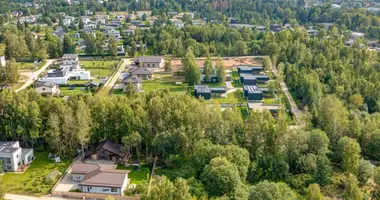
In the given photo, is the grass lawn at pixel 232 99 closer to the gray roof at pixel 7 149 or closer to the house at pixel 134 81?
the house at pixel 134 81

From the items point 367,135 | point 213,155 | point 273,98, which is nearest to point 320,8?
point 273,98

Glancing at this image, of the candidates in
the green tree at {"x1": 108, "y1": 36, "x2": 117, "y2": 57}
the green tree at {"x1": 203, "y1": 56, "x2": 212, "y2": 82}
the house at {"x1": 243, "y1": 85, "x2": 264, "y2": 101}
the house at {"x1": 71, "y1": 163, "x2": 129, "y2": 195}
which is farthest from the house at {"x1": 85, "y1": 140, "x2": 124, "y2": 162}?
the green tree at {"x1": 108, "y1": 36, "x2": 117, "y2": 57}

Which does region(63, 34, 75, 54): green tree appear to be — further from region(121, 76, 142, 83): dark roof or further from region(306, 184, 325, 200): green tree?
region(306, 184, 325, 200): green tree

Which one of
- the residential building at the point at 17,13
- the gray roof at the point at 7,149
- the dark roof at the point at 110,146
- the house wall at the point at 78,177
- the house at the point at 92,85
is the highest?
the residential building at the point at 17,13

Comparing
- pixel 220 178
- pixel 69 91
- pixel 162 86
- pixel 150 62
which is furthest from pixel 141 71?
pixel 220 178

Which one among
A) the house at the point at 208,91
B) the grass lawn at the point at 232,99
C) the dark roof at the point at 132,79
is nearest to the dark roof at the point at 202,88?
the house at the point at 208,91

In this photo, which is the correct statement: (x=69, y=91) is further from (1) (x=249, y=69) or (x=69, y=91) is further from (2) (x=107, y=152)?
(1) (x=249, y=69)
